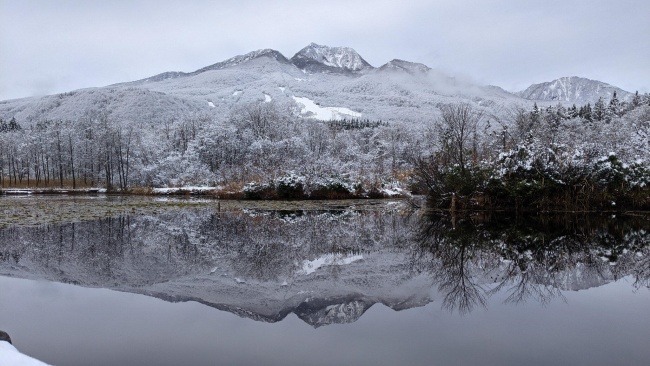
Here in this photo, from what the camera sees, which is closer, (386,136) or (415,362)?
(415,362)

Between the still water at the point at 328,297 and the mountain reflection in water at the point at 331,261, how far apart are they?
1.9 inches

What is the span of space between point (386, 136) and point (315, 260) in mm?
77754

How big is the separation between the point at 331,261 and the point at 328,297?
2995 mm

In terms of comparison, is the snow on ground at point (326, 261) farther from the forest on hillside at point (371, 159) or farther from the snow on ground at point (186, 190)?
the snow on ground at point (186, 190)

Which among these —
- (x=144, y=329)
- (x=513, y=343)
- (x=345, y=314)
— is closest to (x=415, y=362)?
(x=513, y=343)

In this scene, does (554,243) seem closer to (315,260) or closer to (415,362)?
(315,260)

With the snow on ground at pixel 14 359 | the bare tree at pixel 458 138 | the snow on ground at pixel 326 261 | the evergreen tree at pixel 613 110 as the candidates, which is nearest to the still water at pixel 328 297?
the snow on ground at pixel 326 261

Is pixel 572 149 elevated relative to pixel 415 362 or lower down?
elevated

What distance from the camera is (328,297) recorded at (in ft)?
25.2

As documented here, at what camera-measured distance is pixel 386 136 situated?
3423 inches

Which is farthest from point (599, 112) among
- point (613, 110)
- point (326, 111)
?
point (326, 111)

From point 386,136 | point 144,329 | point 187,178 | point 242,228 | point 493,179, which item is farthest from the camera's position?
point 386,136

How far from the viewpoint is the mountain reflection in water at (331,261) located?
780 cm

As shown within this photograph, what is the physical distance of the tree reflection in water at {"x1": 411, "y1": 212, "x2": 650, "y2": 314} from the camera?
8250 millimetres
